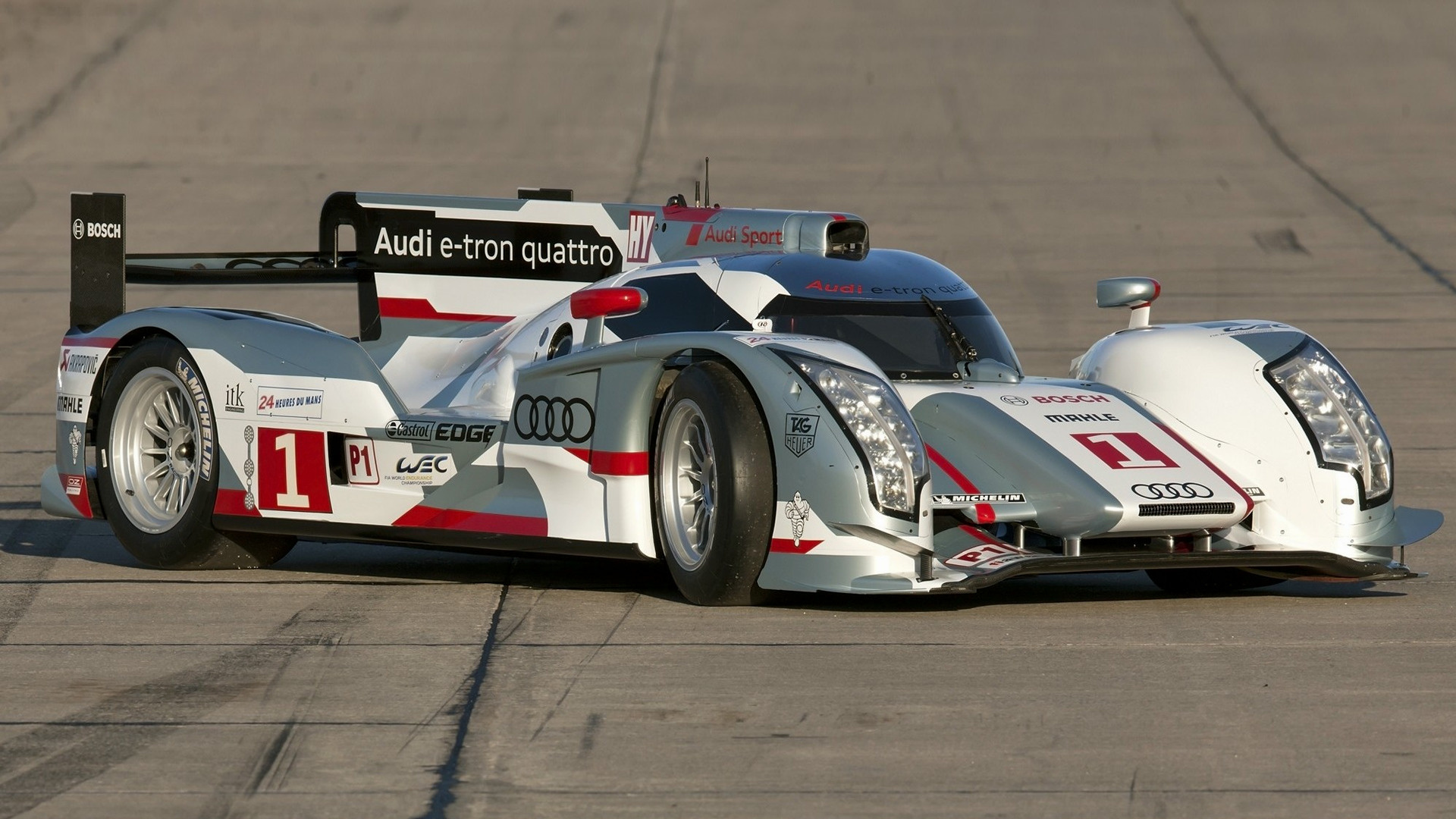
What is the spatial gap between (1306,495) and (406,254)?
4667mm

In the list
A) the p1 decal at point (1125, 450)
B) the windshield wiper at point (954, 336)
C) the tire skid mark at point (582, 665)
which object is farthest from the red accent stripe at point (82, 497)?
the p1 decal at point (1125, 450)

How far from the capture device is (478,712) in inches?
233

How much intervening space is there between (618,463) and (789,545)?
0.89 m

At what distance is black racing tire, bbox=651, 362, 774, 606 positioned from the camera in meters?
7.39

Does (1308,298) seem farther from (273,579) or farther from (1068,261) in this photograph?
(273,579)

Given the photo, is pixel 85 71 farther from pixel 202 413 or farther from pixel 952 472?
pixel 952 472

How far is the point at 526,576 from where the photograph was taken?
8727mm

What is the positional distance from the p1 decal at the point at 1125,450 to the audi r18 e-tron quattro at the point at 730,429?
0.02m

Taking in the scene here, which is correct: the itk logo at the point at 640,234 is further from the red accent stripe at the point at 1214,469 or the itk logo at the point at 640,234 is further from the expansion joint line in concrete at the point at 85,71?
the expansion joint line in concrete at the point at 85,71

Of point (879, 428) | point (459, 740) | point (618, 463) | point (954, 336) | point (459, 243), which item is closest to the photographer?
point (459, 740)

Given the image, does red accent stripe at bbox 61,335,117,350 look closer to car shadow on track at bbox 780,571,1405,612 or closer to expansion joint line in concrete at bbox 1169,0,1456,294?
car shadow on track at bbox 780,571,1405,612

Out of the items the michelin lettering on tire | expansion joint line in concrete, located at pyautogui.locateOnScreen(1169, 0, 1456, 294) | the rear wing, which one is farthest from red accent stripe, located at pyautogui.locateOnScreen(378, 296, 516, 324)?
expansion joint line in concrete, located at pyautogui.locateOnScreen(1169, 0, 1456, 294)

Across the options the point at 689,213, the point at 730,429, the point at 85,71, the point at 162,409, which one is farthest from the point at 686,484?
the point at 85,71

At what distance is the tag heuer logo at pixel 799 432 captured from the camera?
7328 mm
